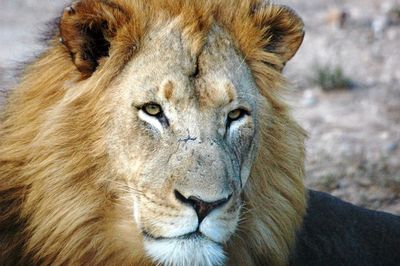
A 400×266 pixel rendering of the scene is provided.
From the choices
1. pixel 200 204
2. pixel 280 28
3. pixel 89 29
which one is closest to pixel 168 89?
pixel 89 29

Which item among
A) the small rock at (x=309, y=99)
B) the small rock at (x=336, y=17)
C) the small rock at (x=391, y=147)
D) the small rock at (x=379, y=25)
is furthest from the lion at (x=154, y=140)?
the small rock at (x=336, y=17)

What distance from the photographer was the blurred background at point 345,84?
791 centimetres

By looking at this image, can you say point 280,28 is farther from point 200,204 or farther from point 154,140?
point 200,204

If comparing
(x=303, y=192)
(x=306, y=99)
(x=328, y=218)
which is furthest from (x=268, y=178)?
(x=306, y=99)

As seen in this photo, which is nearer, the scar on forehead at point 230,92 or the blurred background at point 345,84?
the scar on forehead at point 230,92

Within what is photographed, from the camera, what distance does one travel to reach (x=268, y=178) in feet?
16.7

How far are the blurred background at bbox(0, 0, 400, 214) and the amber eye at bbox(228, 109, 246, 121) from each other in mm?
1357

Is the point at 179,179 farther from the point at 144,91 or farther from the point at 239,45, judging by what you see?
the point at 239,45

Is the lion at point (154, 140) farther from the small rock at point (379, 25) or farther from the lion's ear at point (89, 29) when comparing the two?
the small rock at point (379, 25)

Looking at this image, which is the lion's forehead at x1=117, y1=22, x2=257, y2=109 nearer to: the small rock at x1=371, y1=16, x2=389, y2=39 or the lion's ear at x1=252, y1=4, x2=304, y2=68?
the lion's ear at x1=252, y1=4, x2=304, y2=68

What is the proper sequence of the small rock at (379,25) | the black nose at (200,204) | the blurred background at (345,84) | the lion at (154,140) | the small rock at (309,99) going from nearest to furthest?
1. the black nose at (200,204)
2. the lion at (154,140)
3. the blurred background at (345,84)
4. the small rock at (309,99)
5. the small rock at (379,25)

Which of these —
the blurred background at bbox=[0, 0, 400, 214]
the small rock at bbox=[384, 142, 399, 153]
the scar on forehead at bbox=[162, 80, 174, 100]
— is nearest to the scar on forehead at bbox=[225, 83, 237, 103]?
the scar on forehead at bbox=[162, 80, 174, 100]

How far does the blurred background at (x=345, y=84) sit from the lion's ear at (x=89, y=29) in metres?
0.85

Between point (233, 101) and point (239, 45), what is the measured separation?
0.41 metres
